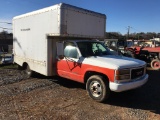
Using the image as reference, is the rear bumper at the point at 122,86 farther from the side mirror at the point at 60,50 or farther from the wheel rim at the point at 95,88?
the side mirror at the point at 60,50

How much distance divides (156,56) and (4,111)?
12.6 metres

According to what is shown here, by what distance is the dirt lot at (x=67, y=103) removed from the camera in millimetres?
5418

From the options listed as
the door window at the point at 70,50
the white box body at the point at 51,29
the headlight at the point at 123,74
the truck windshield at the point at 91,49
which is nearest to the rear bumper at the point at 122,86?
the headlight at the point at 123,74

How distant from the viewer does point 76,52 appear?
732cm

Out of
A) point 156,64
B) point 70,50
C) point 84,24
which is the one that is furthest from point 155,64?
point 70,50

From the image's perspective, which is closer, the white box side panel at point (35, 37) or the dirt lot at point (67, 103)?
the dirt lot at point (67, 103)

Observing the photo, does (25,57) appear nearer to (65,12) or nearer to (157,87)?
(65,12)

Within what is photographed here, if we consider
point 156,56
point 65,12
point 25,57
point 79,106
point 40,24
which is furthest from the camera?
point 156,56

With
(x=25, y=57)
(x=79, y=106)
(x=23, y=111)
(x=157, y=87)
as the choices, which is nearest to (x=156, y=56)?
(x=157, y=87)

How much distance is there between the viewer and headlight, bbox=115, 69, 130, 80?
595 centimetres

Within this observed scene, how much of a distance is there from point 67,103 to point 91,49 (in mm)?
2274

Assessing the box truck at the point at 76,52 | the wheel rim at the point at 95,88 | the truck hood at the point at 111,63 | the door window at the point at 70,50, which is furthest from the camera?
the door window at the point at 70,50

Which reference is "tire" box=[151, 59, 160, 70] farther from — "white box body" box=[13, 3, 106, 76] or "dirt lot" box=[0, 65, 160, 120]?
"white box body" box=[13, 3, 106, 76]

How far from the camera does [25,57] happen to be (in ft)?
32.1
